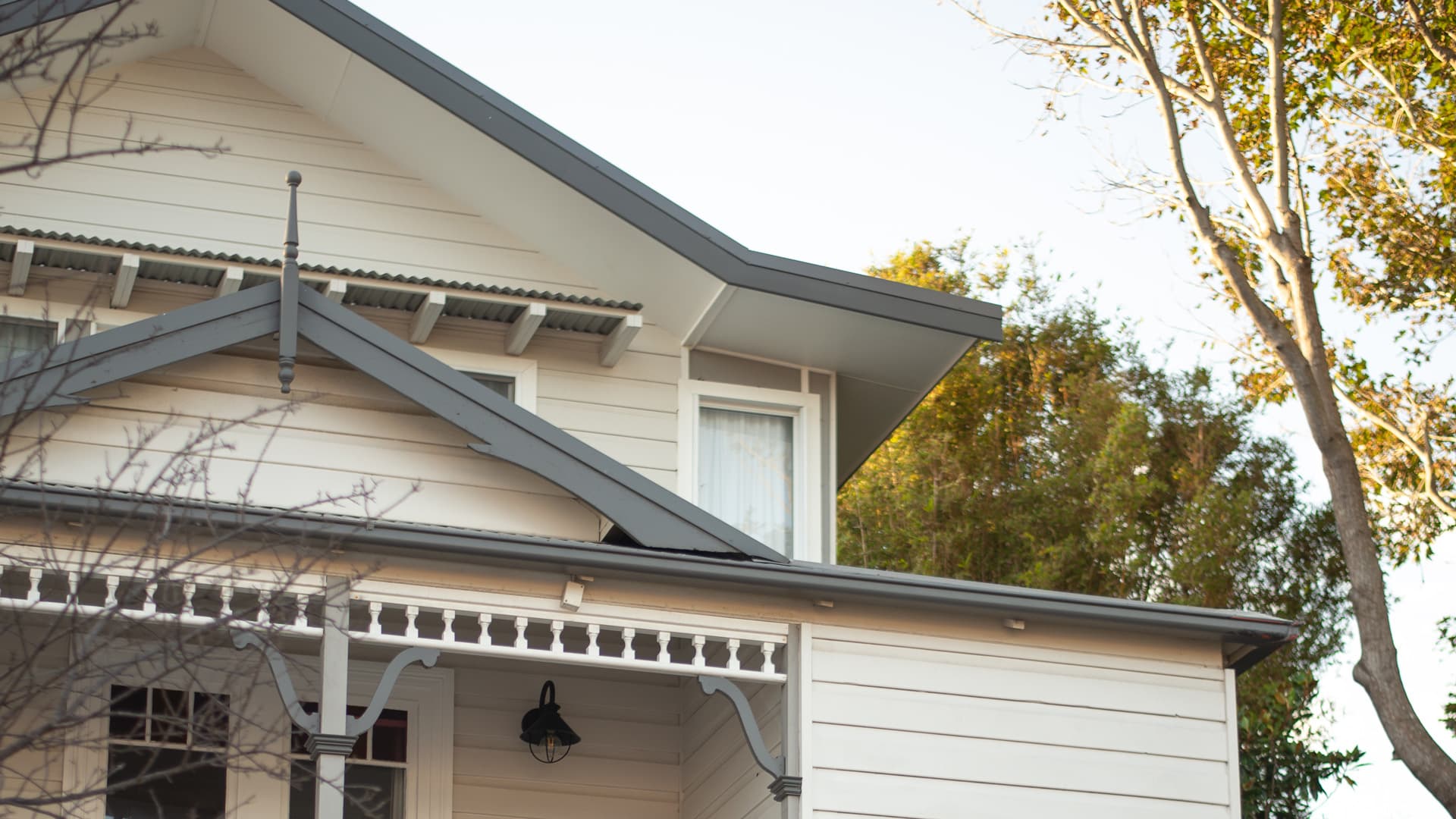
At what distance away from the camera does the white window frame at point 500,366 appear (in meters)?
11.4

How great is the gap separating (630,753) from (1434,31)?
13.0m

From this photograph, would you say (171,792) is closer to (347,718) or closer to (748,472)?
(347,718)

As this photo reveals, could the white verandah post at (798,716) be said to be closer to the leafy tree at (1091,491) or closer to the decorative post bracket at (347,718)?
the decorative post bracket at (347,718)

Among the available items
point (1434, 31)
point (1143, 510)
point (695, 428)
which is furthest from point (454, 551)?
point (1143, 510)

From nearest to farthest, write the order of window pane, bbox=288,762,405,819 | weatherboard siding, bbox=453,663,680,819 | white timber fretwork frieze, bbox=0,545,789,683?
white timber fretwork frieze, bbox=0,545,789,683 < window pane, bbox=288,762,405,819 < weatherboard siding, bbox=453,663,680,819

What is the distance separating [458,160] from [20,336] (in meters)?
3.05

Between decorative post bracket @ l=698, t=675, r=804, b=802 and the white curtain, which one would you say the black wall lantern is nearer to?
the white curtain

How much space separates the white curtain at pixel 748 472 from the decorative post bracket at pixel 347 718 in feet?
11.0

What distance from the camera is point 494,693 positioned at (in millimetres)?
10844

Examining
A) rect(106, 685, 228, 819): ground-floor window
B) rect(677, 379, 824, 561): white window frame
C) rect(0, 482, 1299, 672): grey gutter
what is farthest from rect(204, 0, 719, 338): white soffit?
rect(106, 685, 228, 819): ground-floor window

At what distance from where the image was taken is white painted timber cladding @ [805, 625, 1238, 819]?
9086mm

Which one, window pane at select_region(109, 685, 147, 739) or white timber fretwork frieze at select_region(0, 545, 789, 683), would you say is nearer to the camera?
white timber fretwork frieze at select_region(0, 545, 789, 683)

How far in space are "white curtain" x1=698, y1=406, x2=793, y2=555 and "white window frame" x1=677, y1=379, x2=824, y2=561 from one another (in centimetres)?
5

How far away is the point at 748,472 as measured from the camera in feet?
38.4
